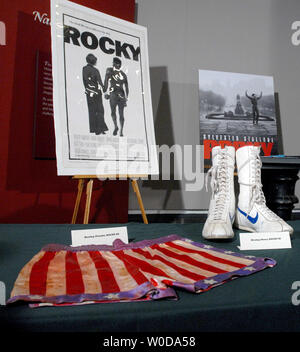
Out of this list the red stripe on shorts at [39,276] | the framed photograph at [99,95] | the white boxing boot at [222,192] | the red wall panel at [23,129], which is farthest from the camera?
the red wall panel at [23,129]

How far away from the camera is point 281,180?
1433 mm

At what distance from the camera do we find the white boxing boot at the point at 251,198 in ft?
3.11

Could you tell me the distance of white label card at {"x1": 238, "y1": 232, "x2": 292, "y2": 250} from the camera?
0.79 meters

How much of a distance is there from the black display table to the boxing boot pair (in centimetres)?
42

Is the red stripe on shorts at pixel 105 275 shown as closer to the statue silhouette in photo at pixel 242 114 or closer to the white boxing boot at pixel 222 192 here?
the white boxing boot at pixel 222 192

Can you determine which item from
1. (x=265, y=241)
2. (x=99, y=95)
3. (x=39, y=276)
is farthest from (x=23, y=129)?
(x=265, y=241)

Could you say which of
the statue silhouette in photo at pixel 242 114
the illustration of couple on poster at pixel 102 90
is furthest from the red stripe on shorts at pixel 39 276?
the statue silhouette in photo at pixel 242 114

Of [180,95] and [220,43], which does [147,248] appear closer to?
[180,95]

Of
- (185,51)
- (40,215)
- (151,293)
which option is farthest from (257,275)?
(185,51)

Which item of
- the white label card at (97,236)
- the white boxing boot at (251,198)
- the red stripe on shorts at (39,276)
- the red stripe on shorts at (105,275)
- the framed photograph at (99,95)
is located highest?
the framed photograph at (99,95)

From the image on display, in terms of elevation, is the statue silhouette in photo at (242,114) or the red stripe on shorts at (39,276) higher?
the statue silhouette in photo at (242,114)

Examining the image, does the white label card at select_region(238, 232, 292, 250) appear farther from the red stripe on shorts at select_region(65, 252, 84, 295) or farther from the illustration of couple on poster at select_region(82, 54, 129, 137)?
the illustration of couple on poster at select_region(82, 54, 129, 137)

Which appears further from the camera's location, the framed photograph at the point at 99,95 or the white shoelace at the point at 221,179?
the framed photograph at the point at 99,95

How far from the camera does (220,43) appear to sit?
2318 millimetres
